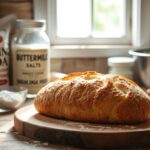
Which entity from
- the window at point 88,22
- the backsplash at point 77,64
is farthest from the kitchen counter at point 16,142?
the window at point 88,22

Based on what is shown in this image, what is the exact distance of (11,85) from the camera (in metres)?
1.35

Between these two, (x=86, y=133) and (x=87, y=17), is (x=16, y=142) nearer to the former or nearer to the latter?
(x=86, y=133)

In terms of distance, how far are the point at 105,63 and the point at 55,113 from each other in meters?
0.61

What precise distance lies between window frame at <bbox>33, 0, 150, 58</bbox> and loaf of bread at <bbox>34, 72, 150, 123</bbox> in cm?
51

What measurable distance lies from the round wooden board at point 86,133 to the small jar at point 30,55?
345mm

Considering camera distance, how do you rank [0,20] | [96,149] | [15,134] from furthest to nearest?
[0,20]
[15,134]
[96,149]

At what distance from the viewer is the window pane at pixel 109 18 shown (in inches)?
63.3

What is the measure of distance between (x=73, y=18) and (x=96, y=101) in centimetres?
77

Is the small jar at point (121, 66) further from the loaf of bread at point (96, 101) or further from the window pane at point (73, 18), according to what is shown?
the loaf of bread at point (96, 101)

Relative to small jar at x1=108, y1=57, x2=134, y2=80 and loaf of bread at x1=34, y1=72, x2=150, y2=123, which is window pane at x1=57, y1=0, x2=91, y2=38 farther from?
loaf of bread at x1=34, y1=72, x2=150, y2=123

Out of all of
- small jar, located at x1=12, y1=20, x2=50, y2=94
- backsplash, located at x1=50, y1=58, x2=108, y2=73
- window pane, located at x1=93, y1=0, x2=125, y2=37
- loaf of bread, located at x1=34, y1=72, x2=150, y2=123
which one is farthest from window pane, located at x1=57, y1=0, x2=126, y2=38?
loaf of bread, located at x1=34, y1=72, x2=150, y2=123

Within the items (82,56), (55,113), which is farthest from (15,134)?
(82,56)

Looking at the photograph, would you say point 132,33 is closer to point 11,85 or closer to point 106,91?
point 11,85

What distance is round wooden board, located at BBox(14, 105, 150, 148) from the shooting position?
85 centimetres
